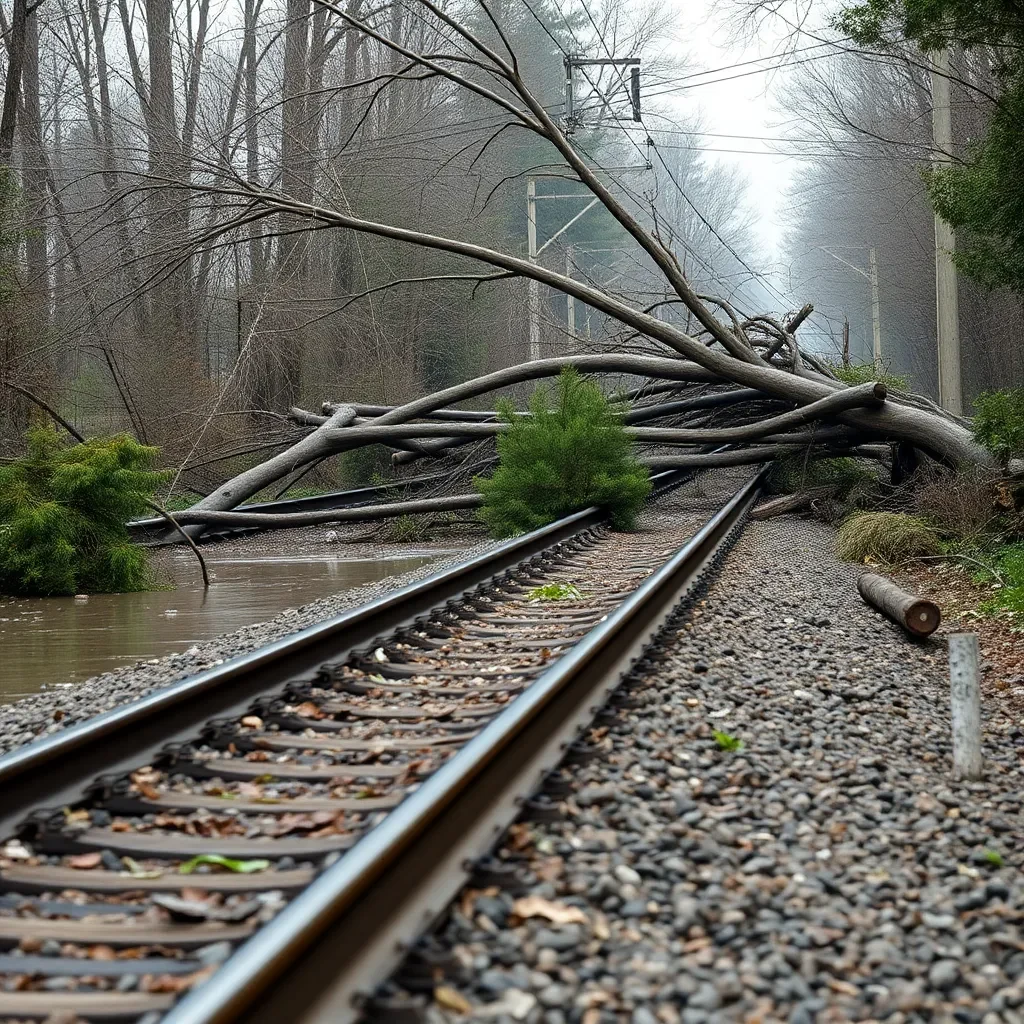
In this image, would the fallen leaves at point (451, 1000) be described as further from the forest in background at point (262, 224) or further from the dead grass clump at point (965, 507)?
the forest in background at point (262, 224)

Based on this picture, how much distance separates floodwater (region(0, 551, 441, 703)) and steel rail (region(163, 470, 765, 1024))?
375 cm

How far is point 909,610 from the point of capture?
694 cm

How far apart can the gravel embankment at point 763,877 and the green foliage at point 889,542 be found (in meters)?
5.88

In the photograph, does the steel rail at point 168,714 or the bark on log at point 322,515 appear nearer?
the steel rail at point 168,714

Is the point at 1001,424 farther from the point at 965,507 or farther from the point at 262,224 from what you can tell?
the point at 262,224

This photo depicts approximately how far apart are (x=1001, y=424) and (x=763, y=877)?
1011 cm

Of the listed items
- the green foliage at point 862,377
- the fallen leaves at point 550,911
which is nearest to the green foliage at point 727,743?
the fallen leaves at point 550,911

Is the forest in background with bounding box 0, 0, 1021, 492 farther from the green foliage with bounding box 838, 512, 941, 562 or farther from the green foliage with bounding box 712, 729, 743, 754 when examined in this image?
the green foliage with bounding box 712, 729, 743, 754

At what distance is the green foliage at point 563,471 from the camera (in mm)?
13062

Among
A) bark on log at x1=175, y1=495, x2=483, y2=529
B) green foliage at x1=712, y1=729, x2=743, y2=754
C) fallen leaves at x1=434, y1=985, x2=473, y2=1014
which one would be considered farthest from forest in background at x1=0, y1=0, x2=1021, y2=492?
fallen leaves at x1=434, y1=985, x2=473, y2=1014

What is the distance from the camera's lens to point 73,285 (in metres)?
15.4

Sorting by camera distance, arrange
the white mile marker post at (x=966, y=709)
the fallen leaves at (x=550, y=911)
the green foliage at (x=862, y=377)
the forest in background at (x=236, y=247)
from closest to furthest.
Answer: the fallen leaves at (x=550, y=911) < the white mile marker post at (x=966, y=709) < the forest in background at (x=236, y=247) < the green foliage at (x=862, y=377)

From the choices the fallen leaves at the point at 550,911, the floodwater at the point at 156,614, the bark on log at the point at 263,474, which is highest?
the bark on log at the point at 263,474

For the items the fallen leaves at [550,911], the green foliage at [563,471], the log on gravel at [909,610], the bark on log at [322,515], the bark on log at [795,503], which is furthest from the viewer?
the bark on log at [795,503]
